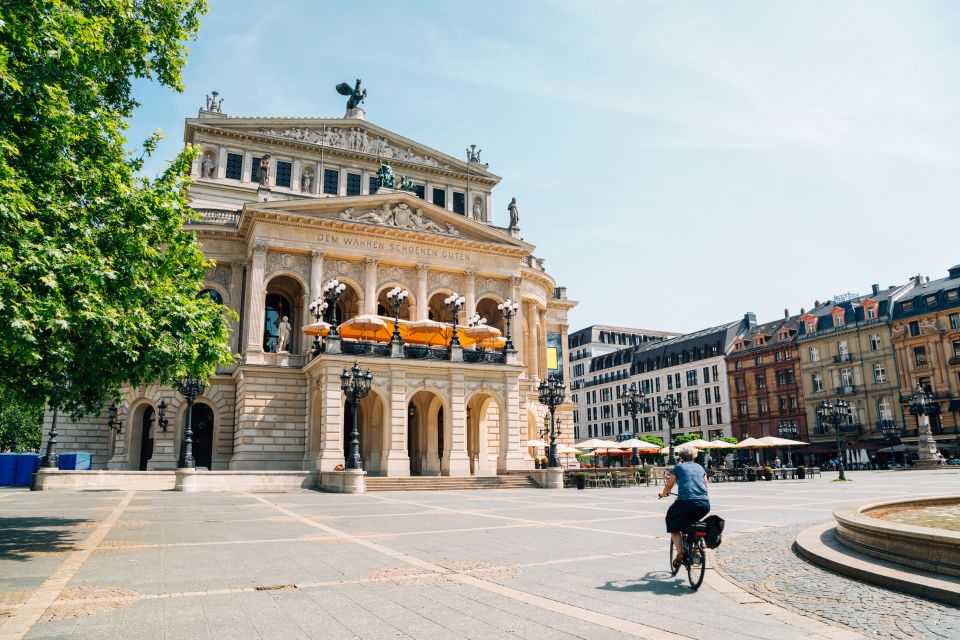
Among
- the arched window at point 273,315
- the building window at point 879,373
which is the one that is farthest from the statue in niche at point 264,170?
the building window at point 879,373

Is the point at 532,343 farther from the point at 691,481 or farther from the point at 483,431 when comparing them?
the point at 691,481

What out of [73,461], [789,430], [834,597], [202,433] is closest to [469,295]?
[202,433]

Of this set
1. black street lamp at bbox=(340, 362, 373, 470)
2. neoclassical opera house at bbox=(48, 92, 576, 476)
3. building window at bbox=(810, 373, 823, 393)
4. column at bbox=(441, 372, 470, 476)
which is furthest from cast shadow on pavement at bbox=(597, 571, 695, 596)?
building window at bbox=(810, 373, 823, 393)

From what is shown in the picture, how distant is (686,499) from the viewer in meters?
8.30

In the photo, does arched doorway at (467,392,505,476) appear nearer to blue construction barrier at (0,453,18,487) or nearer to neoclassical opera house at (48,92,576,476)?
neoclassical opera house at (48,92,576,476)

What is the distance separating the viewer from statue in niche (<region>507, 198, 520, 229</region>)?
51.1 m

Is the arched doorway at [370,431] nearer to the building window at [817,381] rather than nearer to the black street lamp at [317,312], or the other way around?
the black street lamp at [317,312]

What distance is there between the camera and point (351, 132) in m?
52.0

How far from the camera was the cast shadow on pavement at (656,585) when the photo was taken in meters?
7.94

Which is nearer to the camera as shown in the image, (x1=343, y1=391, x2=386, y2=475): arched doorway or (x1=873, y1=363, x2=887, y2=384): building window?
(x1=343, y1=391, x2=386, y2=475): arched doorway

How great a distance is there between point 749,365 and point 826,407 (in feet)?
111

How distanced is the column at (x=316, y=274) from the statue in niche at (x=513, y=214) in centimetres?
1614

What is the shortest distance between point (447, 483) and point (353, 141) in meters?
30.4

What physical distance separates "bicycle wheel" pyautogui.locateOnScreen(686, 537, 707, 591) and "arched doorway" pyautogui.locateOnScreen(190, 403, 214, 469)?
37.4m
